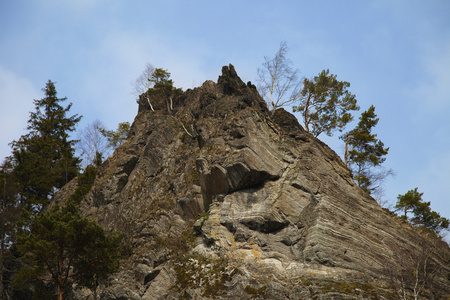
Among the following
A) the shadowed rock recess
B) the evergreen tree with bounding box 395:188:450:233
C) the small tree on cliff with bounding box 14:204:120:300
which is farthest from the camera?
the evergreen tree with bounding box 395:188:450:233

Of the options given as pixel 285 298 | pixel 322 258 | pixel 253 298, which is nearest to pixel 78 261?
pixel 253 298

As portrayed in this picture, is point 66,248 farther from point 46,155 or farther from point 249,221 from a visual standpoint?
point 46,155

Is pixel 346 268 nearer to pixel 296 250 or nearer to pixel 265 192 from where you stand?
pixel 296 250

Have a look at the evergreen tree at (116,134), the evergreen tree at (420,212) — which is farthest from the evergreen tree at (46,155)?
the evergreen tree at (420,212)

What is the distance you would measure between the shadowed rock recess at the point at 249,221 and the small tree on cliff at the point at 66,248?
1678 millimetres

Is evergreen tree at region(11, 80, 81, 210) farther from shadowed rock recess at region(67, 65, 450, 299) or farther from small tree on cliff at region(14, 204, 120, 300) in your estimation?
small tree on cliff at region(14, 204, 120, 300)

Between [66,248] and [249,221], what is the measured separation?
414 inches

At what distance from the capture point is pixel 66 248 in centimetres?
2327

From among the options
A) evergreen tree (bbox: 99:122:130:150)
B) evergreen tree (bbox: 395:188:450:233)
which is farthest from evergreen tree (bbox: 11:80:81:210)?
evergreen tree (bbox: 395:188:450:233)

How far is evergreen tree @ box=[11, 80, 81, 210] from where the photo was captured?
36938mm

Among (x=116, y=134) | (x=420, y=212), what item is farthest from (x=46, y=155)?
(x=420, y=212)

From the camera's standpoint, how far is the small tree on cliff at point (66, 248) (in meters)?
21.9

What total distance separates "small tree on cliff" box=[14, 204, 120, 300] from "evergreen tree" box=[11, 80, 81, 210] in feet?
49.2

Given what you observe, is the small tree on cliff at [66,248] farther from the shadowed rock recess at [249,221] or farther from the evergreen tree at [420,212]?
the evergreen tree at [420,212]
